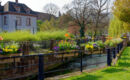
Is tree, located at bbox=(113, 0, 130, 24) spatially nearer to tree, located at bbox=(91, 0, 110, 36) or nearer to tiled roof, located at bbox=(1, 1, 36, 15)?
tree, located at bbox=(91, 0, 110, 36)

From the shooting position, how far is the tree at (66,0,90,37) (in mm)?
27781

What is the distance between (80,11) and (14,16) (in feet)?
41.6

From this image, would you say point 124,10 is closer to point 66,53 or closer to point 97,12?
point 66,53

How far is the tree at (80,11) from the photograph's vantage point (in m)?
27.8

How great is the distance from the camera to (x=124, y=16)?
39.0 ft

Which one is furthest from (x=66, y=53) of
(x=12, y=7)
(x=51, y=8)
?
(x=51, y=8)

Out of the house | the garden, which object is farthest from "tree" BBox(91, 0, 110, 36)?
the house

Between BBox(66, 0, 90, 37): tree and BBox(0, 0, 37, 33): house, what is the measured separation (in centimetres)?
901

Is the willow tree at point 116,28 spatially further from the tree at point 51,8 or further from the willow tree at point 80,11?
the tree at point 51,8

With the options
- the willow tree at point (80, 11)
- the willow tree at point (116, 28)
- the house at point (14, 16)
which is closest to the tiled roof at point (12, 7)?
the house at point (14, 16)

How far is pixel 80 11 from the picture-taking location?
28.3 metres

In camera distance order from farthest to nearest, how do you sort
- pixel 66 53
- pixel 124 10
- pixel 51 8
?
pixel 51 8 < pixel 124 10 < pixel 66 53

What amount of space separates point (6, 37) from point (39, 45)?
2189 millimetres

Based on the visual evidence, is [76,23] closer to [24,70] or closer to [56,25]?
[56,25]
